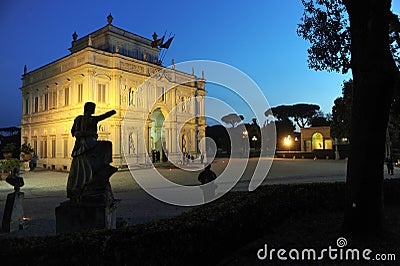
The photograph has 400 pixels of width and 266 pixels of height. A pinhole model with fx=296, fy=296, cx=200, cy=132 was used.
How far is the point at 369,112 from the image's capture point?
529 centimetres

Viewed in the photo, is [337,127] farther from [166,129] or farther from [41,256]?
[41,256]

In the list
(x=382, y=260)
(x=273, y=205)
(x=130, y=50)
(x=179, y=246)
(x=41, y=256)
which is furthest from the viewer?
(x=130, y=50)

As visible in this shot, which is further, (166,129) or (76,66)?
(166,129)

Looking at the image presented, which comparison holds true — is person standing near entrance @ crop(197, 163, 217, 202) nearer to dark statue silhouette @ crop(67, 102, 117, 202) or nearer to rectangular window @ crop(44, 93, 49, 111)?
dark statue silhouette @ crop(67, 102, 117, 202)

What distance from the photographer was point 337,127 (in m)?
34.0

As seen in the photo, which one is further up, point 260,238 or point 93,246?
point 93,246

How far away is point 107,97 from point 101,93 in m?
0.66

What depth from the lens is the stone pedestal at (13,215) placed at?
6883mm

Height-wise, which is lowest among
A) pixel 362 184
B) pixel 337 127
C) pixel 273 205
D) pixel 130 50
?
pixel 273 205

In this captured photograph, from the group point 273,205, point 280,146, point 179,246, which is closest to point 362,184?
point 273,205

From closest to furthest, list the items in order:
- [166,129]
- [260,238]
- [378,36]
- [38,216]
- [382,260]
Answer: [382,260], [378,36], [260,238], [38,216], [166,129]

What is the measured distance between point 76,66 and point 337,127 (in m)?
28.4

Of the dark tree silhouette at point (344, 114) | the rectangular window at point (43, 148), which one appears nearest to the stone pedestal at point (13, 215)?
the rectangular window at point (43, 148)

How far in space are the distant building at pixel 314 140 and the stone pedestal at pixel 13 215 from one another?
52071mm
